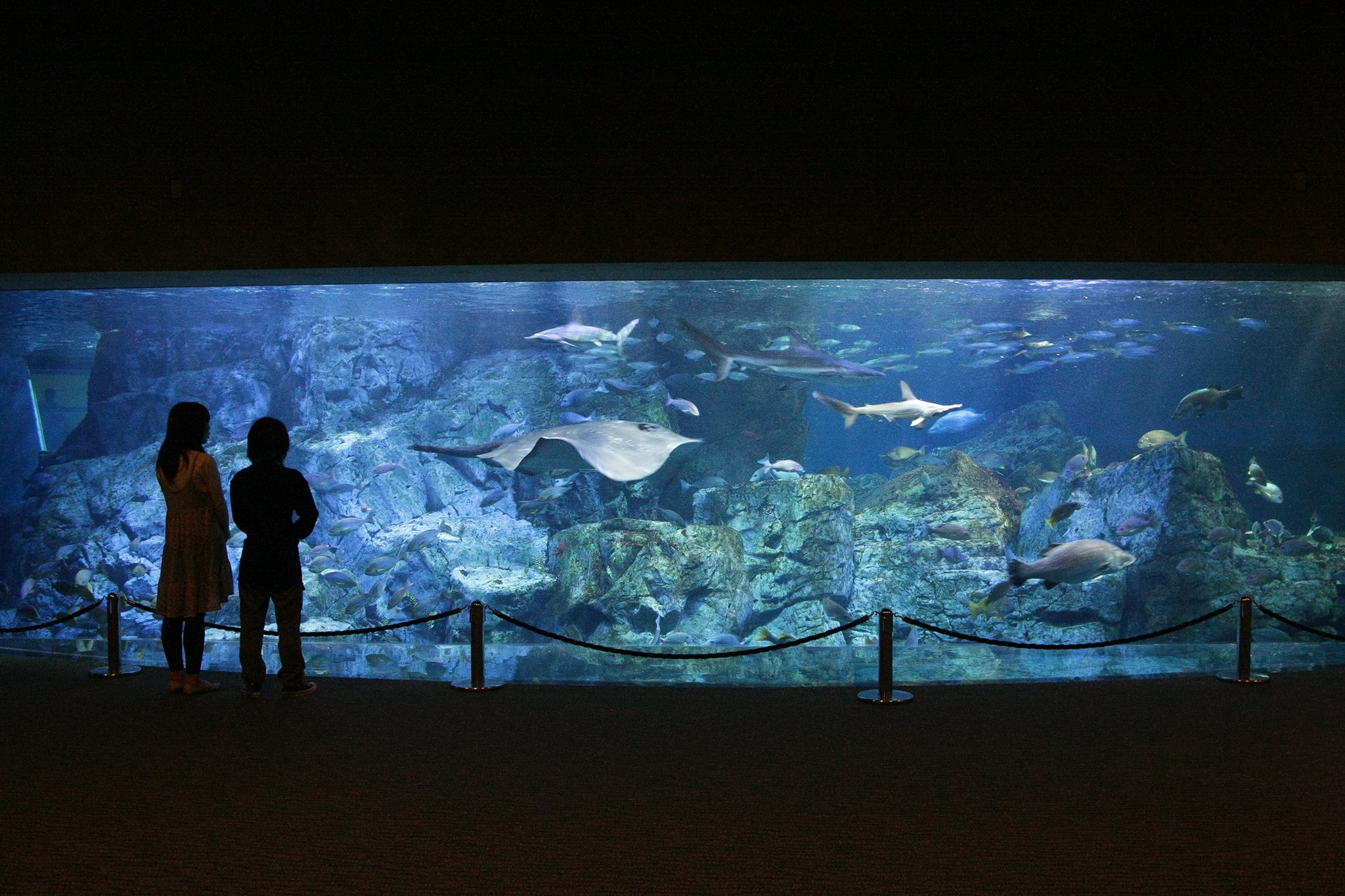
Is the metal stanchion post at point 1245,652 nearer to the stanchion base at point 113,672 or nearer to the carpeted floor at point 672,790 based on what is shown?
the carpeted floor at point 672,790

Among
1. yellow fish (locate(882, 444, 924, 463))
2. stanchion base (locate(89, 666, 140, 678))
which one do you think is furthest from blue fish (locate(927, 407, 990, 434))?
stanchion base (locate(89, 666, 140, 678))

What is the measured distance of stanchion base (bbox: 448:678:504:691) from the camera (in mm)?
5316

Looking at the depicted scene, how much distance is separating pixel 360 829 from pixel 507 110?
476 centimetres

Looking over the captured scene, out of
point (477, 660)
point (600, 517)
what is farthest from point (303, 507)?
point (600, 517)

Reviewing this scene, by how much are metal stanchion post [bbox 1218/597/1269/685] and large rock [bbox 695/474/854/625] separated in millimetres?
5808

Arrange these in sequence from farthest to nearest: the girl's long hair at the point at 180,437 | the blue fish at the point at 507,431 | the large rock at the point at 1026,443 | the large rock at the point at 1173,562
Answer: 1. the large rock at the point at 1026,443
2. the blue fish at the point at 507,431
3. the large rock at the point at 1173,562
4. the girl's long hair at the point at 180,437

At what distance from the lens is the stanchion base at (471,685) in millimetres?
5316

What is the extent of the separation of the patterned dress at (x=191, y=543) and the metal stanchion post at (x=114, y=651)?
97cm

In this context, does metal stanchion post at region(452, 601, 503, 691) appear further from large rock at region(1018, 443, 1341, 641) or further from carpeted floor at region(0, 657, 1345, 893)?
large rock at region(1018, 443, 1341, 641)

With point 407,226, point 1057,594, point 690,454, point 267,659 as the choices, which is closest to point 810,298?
point 690,454

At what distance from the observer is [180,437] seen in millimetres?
4875

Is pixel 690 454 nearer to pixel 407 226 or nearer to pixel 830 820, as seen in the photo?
pixel 407 226

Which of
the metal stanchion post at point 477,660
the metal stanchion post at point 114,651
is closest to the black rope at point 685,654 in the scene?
the metal stanchion post at point 477,660

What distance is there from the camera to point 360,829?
321 cm
